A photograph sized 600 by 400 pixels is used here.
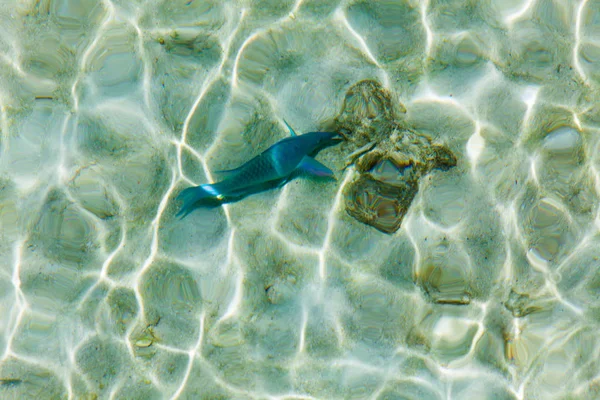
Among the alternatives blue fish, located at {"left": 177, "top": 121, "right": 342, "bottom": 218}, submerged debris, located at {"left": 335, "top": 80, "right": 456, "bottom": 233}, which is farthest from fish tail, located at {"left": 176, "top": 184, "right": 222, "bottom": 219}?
submerged debris, located at {"left": 335, "top": 80, "right": 456, "bottom": 233}

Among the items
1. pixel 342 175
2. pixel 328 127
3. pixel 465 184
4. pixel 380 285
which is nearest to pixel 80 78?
pixel 328 127

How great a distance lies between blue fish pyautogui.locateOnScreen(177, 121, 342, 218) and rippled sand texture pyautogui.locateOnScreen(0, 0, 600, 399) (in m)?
0.13

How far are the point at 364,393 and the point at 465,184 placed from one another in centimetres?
196

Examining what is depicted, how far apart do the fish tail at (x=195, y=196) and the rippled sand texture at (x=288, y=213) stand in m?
0.10

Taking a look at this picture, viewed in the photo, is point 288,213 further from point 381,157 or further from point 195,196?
point 381,157

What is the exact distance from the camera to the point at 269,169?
11.4 feet

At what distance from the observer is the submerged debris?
11.8 feet

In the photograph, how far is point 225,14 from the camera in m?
3.98

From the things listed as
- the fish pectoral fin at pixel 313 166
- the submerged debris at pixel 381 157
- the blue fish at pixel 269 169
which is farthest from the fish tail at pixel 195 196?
the submerged debris at pixel 381 157

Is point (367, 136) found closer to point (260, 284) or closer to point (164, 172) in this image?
point (260, 284)

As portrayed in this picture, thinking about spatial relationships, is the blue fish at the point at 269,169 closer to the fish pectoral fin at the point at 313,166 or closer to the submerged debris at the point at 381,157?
the fish pectoral fin at the point at 313,166

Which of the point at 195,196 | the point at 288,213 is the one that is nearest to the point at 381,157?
the point at 288,213

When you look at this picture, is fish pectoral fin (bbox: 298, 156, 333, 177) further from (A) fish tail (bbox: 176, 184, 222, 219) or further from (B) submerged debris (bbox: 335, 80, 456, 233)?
(A) fish tail (bbox: 176, 184, 222, 219)

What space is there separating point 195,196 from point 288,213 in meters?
0.82
